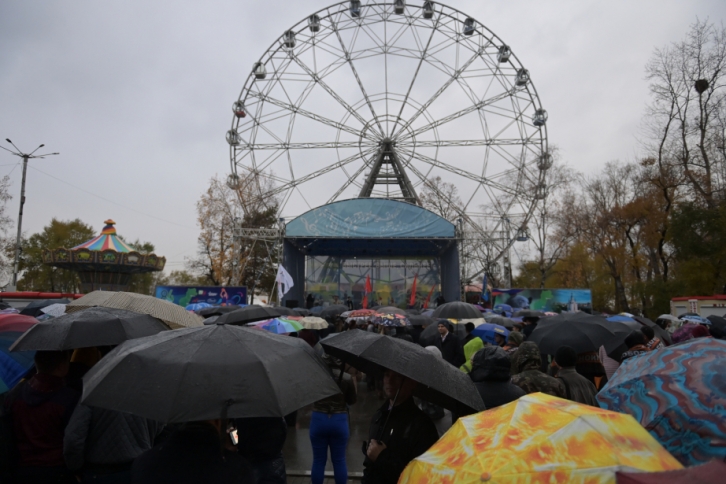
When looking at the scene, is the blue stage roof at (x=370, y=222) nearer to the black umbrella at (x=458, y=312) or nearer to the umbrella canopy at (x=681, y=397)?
the black umbrella at (x=458, y=312)

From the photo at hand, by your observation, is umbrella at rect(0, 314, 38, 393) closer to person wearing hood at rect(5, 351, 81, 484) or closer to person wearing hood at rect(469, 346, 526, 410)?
person wearing hood at rect(5, 351, 81, 484)

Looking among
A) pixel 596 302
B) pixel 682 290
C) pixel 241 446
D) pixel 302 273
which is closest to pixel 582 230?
pixel 682 290

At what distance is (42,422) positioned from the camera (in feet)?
10.4

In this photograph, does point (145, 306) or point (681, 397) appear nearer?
point (681, 397)

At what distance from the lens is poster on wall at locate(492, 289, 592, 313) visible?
80.7 ft

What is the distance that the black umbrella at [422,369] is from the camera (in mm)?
2822

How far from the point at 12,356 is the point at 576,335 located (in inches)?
206

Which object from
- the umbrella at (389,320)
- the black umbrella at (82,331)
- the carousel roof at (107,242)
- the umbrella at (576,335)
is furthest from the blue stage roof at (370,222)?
the black umbrella at (82,331)

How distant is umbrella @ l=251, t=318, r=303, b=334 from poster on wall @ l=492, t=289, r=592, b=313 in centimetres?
1667

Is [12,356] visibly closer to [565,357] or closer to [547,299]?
[565,357]

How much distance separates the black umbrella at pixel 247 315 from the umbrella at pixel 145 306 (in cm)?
266

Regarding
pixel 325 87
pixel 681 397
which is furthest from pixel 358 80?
pixel 681 397

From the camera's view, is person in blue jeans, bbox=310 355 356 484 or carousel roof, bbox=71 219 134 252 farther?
carousel roof, bbox=71 219 134 252

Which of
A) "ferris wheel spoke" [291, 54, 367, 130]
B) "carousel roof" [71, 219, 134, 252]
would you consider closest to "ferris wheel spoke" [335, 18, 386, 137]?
"ferris wheel spoke" [291, 54, 367, 130]
